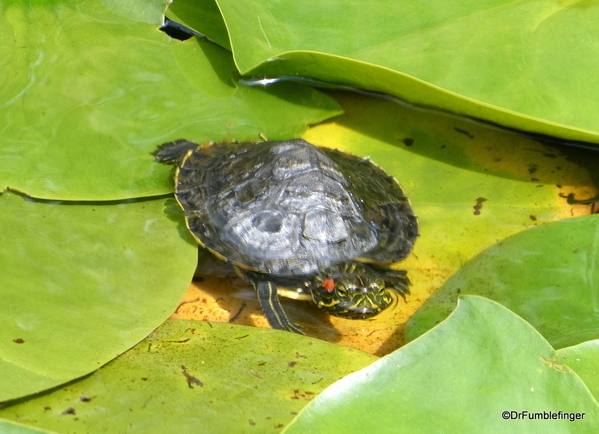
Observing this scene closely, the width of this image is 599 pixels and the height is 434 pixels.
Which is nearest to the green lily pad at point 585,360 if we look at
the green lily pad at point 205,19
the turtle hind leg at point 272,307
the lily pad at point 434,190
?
the lily pad at point 434,190

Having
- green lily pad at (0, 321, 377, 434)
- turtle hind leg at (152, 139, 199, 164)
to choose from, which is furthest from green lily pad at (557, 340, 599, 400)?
turtle hind leg at (152, 139, 199, 164)

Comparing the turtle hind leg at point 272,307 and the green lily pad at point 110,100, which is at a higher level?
the green lily pad at point 110,100

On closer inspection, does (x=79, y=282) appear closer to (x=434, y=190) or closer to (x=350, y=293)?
(x=350, y=293)

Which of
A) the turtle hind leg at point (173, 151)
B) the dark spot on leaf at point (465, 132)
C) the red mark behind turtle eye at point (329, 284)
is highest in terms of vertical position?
the turtle hind leg at point (173, 151)

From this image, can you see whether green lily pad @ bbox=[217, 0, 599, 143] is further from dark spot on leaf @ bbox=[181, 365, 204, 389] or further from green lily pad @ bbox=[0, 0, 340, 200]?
dark spot on leaf @ bbox=[181, 365, 204, 389]

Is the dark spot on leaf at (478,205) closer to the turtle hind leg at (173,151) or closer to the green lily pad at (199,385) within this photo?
the green lily pad at (199,385)

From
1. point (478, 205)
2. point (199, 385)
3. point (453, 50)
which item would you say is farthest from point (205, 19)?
point (199, 385)
